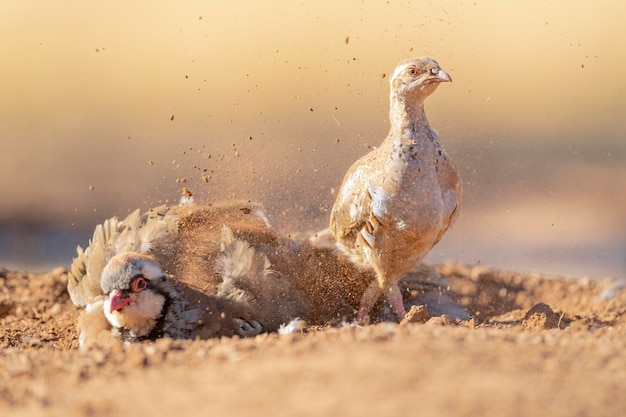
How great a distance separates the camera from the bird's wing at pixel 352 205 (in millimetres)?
8016

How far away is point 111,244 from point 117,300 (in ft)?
4.70

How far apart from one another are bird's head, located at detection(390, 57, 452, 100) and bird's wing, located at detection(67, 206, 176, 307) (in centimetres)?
250

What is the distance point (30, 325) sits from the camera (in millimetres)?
9406

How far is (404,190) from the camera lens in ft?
25.4

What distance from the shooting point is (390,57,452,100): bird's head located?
26.0 feet

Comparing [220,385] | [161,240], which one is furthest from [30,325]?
[220,385]

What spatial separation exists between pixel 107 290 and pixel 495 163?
9.65 m

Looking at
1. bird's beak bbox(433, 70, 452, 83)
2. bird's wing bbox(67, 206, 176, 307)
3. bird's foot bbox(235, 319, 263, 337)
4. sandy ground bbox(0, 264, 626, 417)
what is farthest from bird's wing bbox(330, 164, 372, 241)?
sandy ground bbox(0, 264, 626, 417)

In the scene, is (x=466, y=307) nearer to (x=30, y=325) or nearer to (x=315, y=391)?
(x=30, y=325)

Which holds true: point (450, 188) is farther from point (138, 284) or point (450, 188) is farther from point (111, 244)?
point (111, 244)

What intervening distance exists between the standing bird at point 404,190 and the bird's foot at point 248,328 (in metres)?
1.20

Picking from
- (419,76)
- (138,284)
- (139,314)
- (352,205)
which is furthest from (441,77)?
(139,314)

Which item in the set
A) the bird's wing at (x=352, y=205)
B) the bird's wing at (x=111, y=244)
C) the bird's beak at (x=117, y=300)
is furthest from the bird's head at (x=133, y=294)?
the bird's wing at (x=352, y=205)

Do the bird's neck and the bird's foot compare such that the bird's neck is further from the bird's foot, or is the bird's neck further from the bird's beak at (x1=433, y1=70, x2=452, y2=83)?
the bird's foot
